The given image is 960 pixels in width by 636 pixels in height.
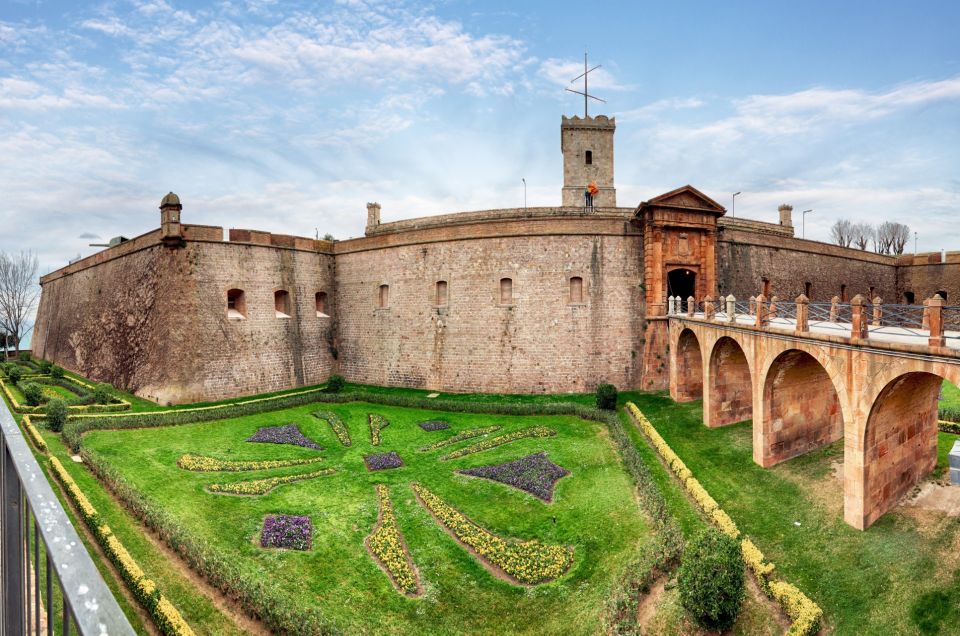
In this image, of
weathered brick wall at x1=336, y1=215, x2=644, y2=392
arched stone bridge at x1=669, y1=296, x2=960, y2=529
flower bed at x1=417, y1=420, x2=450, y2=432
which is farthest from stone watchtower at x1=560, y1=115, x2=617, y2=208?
flower bed at x1=417, y1=420, x2=450, y2=432

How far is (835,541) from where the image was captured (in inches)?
393

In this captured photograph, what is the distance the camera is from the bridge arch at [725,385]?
17.1 meters

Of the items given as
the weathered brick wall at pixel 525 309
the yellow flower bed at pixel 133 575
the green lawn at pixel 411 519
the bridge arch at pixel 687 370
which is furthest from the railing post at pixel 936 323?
the weathered brick wall at pixel 525 309

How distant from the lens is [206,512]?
1212cm

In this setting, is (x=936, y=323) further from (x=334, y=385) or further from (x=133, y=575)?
(x=334, y=385)

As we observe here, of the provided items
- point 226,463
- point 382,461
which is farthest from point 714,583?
point 226,463

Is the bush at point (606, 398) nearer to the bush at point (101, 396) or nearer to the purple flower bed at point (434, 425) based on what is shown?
the purple flower bed at point (434, 425)

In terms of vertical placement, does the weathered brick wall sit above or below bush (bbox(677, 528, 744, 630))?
above

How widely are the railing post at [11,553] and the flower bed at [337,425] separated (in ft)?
51.8

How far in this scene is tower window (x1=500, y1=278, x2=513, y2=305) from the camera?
2405 cm

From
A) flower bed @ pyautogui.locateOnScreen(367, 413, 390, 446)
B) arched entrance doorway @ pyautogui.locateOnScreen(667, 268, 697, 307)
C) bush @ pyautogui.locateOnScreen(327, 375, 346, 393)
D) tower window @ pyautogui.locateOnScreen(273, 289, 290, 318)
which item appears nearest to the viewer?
flower bed @ pyautogui.locateOnScreen(367, 413, 390, 446)

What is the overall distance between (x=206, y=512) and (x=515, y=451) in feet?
28.7

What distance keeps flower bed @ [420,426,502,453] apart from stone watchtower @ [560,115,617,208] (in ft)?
64.5

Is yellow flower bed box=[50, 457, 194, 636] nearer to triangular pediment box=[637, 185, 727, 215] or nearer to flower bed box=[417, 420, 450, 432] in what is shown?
Answer: flower bed box=[417, 420, 450, 432]
